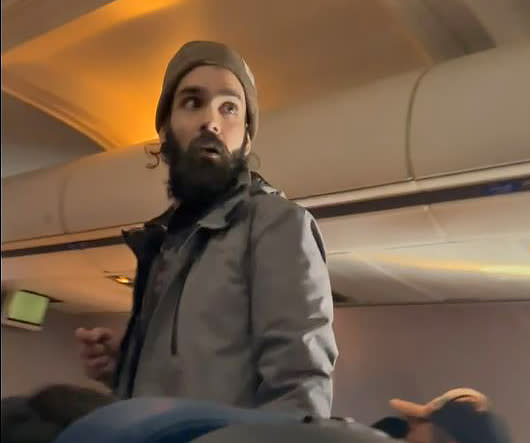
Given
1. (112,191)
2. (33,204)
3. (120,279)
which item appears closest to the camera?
(120,279)

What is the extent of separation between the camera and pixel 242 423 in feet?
1.35

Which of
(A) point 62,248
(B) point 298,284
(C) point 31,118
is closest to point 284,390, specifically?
(B) point 298,284

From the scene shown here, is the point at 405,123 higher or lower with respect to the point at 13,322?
higher

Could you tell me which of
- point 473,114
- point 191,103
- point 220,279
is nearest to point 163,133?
point 191,103

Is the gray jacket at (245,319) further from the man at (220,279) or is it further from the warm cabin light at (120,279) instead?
the warm cabin light at (120,279)

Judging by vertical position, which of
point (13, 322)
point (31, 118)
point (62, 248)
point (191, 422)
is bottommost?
point (191, 422)

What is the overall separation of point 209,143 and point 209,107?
4 cm

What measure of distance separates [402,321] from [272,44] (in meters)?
0.39

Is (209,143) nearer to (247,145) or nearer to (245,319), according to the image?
(247,145)

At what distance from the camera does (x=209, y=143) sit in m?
0.70

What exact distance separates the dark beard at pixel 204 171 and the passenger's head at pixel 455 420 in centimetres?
28

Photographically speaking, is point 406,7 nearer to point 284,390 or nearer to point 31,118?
point 284,390

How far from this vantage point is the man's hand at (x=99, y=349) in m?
0.72

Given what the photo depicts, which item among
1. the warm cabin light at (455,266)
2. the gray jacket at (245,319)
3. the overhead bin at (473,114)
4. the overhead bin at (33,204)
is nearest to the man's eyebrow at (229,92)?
the gray jacket at (245,319)
